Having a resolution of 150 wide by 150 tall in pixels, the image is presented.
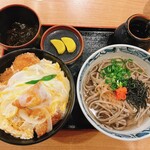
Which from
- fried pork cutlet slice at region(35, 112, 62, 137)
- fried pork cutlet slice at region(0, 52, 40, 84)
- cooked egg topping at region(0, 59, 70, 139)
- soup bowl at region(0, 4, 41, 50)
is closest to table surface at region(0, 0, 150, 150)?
soup bowl at region(0, 4, 41, 50)

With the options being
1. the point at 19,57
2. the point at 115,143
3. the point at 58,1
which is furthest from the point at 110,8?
the point at 115,143

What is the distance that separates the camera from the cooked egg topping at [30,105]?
1165 mm

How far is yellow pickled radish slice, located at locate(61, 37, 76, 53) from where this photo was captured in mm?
1489

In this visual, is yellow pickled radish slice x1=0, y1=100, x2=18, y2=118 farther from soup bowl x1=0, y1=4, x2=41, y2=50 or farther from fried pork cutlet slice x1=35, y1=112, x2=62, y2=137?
soup bowl x1=0, y1=4, x2=41, y2=50

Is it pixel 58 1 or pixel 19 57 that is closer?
pixel 19 57

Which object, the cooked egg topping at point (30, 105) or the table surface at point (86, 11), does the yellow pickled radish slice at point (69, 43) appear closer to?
the table surface at point (86, 11)

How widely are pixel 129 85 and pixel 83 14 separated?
1.77 feet

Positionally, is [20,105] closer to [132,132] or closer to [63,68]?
[63,68]

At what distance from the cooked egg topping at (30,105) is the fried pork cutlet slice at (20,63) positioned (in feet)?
0.20

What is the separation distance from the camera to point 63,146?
143 cm

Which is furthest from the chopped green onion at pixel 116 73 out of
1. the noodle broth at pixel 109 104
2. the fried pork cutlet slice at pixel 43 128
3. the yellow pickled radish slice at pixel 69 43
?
the fried pork cutlet slice at pixel 43 128

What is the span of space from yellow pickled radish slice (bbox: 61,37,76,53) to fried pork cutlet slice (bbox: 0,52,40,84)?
221mm

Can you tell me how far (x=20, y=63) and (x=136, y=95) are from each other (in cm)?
57

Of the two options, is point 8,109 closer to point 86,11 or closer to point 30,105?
point 30,105
